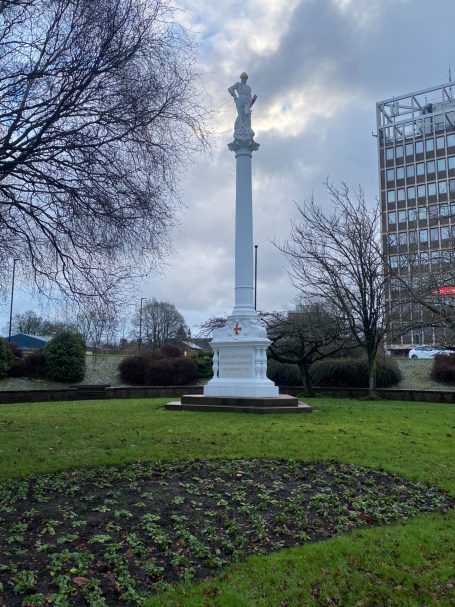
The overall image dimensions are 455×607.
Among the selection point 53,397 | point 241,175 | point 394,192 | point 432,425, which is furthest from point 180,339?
point 432,425

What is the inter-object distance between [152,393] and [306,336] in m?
8.22

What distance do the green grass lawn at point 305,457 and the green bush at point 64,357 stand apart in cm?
1551

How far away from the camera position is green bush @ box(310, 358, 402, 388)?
1096 inches

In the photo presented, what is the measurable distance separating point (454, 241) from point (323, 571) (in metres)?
16.6

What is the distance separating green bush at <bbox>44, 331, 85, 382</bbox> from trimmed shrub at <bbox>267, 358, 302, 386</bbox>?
36.5 feet

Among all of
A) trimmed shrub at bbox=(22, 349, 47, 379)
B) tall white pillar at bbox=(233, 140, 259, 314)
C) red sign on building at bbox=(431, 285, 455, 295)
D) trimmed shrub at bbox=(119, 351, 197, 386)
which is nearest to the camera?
red sign on building at bbox=(431, 285, 455, 295)

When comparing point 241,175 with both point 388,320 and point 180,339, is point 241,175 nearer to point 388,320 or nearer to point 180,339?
point 388,320

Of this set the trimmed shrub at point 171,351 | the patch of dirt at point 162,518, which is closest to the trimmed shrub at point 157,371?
the trimmed shrub at point 171,351

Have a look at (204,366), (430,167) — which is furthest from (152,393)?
(430,167)

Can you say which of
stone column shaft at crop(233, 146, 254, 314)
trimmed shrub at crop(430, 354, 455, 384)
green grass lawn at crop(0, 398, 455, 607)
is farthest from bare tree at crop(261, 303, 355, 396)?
green grass lawn at crop(0, 398, 455, 607)

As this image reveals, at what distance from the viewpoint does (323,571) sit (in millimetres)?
4543

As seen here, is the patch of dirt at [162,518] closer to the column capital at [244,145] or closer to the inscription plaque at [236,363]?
the inscription plaque at [236,363]

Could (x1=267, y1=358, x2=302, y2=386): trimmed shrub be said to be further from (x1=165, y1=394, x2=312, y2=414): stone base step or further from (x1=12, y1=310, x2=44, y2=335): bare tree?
(x1=12, y1=310, x2=44, y2=335): bare tree

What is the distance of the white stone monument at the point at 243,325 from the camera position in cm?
1788
